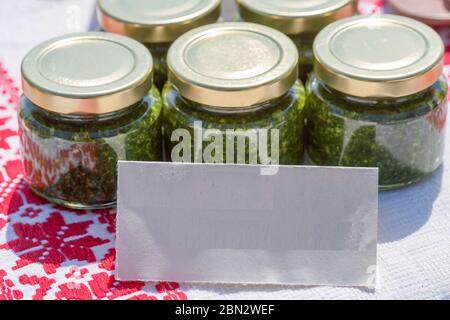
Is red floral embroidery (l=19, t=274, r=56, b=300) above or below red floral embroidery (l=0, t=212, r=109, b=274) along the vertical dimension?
below

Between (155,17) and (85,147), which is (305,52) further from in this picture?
(85,147)

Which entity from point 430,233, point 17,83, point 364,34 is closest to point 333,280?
point 430,233

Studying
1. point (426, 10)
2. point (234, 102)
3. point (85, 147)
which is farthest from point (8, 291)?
point (426, 10)

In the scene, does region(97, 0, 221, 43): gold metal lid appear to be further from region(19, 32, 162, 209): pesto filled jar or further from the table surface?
the table surface

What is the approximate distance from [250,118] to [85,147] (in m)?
0.15

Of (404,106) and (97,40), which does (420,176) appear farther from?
(97,40)

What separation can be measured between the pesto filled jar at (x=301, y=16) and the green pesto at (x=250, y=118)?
0.08 meters

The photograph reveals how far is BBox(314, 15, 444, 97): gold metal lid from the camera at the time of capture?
750 millimetres

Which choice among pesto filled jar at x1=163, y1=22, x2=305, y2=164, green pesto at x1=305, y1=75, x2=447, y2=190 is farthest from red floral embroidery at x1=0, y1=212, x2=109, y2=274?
green pesto at x1=305, y1=75, x2=447, y2=190

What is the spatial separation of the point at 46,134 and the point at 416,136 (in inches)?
13.4

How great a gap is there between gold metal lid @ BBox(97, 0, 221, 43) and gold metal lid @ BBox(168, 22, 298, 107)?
0.13 feet

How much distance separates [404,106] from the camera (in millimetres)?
771

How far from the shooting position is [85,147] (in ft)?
2.46

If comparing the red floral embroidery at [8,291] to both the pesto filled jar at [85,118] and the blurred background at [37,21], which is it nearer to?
the pesto filled jar at [85,118]
